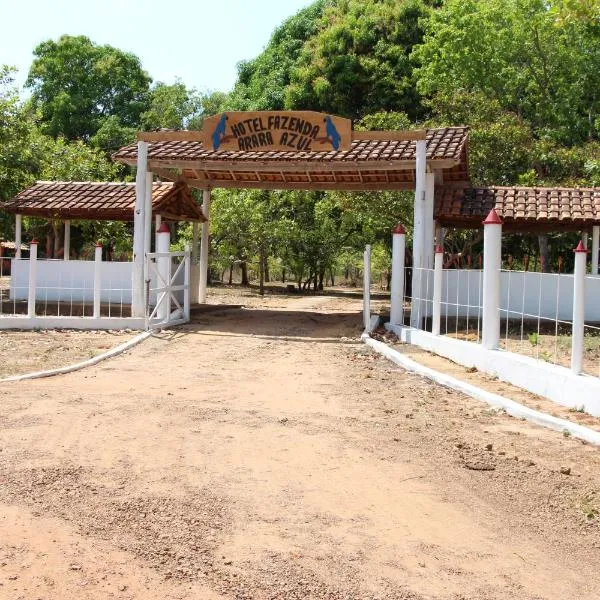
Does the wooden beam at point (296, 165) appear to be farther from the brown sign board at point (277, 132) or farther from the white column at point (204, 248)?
the white column at point (204, 248)

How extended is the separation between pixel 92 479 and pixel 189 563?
5.02 ft

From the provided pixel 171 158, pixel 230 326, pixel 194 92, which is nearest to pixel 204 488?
pixel 230 326

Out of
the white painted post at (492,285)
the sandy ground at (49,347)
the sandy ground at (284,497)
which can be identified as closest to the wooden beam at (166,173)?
the sandy ground at (49,347)

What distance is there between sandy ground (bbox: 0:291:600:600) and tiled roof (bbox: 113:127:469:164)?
7607 mm

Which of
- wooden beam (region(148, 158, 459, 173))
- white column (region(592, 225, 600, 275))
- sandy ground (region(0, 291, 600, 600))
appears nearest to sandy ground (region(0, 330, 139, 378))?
sandy ground (region(0, 291, 600, 600))

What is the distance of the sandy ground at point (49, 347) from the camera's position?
10.4 meters

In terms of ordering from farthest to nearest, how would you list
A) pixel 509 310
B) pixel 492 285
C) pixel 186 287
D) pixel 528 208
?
pixel 528 208 → pixel 186 287 → pixel 509 310 → pixel 492 285

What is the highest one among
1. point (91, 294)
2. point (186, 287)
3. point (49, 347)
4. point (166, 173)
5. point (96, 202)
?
point (166, 173)

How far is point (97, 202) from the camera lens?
65.0 feet

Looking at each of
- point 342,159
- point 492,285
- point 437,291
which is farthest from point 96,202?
point 492,285

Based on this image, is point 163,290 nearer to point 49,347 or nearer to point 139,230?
point 139,230

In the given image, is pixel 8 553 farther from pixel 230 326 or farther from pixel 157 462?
pixel 230 326

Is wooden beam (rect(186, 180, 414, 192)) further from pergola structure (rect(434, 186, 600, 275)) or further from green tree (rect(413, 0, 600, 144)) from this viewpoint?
green tree (rect(413, 0, 600, 144))

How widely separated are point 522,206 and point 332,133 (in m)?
4.86
